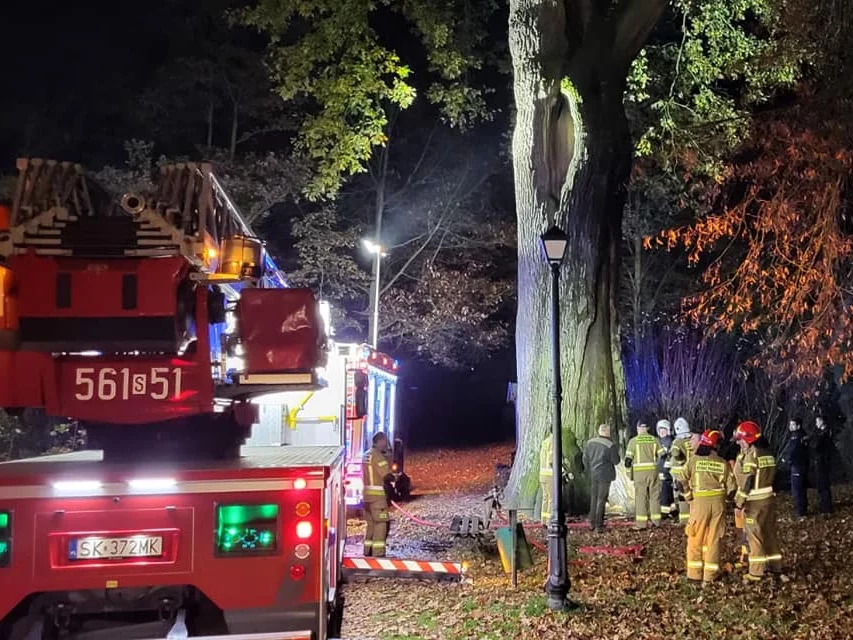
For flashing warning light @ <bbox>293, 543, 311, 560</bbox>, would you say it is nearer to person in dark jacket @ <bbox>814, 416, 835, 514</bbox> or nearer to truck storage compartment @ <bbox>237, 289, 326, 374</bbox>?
truck storage compartment @ <bbox>237, 289, 326, 374</bbox>

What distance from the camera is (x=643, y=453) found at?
12.8 meters

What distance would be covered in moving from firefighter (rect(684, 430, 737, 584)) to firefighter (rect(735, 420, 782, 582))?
1.01 feet

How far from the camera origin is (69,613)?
4.99 m

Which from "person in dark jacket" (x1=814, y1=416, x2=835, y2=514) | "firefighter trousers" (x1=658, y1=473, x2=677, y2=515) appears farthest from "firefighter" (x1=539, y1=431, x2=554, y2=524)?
"person in dark jacket" (x1=814, y1=416, x2=835, y2=514)

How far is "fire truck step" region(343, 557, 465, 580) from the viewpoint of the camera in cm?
895

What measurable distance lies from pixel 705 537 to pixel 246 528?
5.64 m

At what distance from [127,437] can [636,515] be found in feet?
29.7

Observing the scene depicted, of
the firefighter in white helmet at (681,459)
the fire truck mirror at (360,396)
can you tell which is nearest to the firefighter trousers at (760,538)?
the firefighter in white helmet at (681,459)

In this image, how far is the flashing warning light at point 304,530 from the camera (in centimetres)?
495

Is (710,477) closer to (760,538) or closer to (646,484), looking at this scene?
(760,538)

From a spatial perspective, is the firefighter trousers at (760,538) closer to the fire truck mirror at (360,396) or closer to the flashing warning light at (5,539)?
the fire truck mirror at (360,396)

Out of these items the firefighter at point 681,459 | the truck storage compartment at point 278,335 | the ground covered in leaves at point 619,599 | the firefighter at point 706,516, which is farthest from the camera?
the firefighter at point 681,459

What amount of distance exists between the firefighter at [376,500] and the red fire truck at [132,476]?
5185 mm

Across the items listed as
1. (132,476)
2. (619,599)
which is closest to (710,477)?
(619,599)
